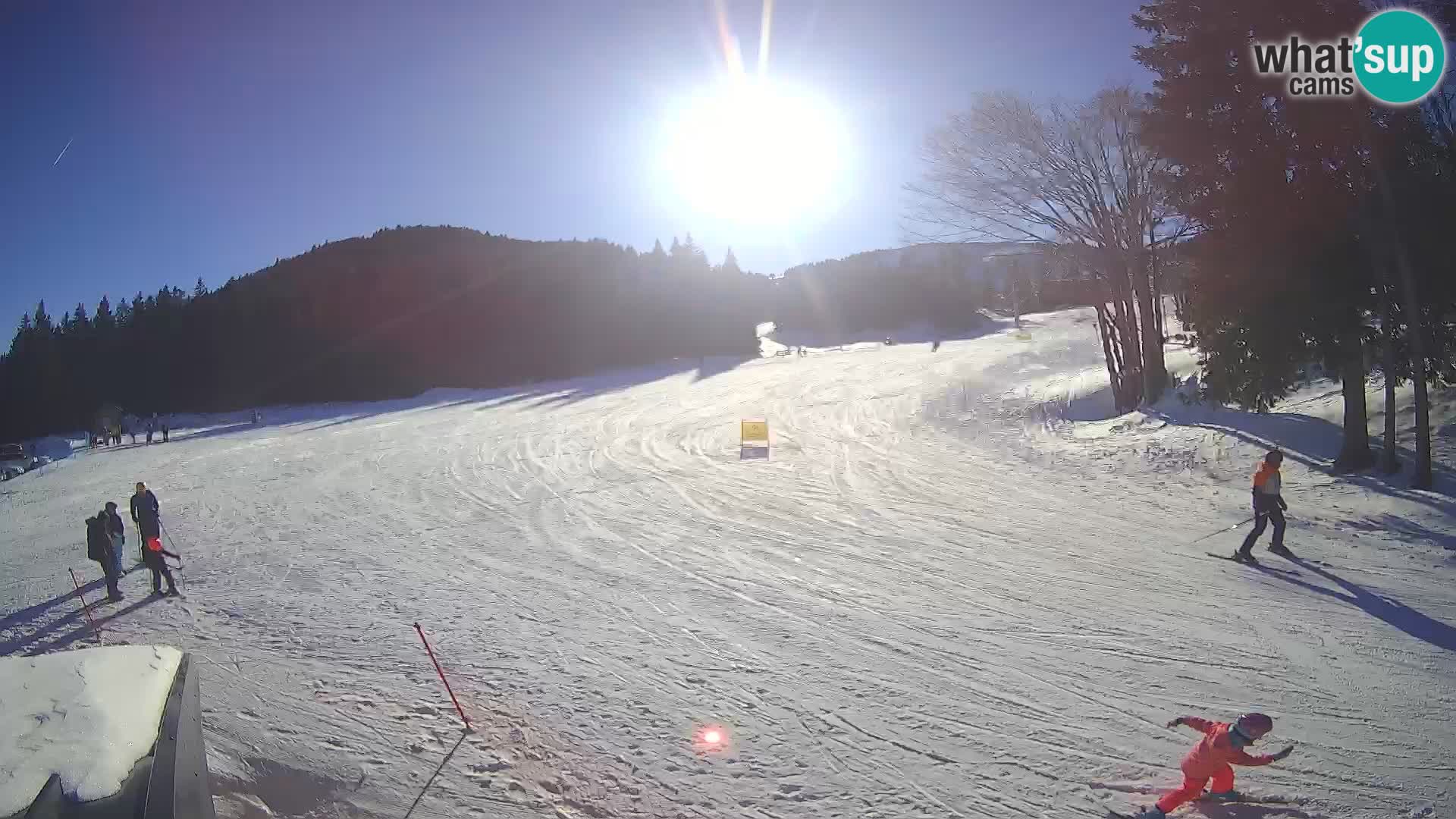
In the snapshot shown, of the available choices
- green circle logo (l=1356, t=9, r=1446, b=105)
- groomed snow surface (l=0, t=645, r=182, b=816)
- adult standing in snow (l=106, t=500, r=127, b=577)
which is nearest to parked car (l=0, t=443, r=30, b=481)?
adult standing in snow (l=106, t=500, r=127, b=577)

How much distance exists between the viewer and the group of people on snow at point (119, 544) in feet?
32.9

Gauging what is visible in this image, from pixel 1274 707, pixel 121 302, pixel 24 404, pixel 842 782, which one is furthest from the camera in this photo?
pixel 121 302

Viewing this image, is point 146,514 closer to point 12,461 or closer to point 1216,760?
point 1216,760

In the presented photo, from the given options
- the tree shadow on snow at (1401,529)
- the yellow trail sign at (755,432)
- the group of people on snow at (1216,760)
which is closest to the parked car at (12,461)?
the yellow trail sign at (755,432)

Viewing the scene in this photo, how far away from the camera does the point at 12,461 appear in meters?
28.0

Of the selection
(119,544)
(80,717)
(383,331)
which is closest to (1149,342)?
(80,717)

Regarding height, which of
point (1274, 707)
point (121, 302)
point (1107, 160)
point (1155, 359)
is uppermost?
point (121, 302)

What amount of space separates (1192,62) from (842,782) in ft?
43.3

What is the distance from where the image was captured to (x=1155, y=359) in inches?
768

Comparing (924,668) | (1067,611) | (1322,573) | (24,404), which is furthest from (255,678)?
(24,404)

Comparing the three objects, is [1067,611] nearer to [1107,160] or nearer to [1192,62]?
[1192,62]

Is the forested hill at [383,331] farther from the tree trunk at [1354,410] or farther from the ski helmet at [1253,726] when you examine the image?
the ski helmet at [1253,726]

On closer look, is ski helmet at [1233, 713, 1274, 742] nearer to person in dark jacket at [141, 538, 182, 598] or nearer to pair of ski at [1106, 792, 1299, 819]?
pair of ski at [1106, 792, 1299, 819]

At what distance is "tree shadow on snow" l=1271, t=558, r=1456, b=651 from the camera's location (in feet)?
22.1
